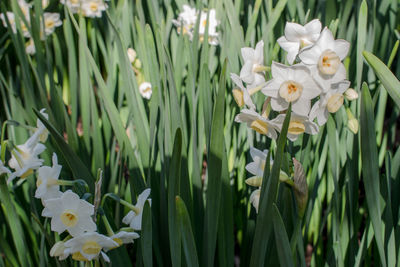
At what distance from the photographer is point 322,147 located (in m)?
1.14

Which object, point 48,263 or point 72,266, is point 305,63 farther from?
point 48,263

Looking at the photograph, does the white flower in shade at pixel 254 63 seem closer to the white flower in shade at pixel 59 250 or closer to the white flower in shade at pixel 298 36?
the white flower in shade at pixel 298 36

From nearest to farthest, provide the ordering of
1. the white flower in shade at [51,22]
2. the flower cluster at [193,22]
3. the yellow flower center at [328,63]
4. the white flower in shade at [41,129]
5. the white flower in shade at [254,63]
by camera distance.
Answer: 1. the yellow flower center at [328,63]
2. the white flower in shade at [254,63]
3. the white flower in shade at [41,129]
4. the flower cluster at [193,22]
5. the white flower in shade at [51,22]

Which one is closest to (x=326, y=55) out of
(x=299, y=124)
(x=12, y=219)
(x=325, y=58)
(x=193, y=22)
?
(x=325, y=58)

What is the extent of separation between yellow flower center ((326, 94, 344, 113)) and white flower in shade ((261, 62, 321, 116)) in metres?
0.03

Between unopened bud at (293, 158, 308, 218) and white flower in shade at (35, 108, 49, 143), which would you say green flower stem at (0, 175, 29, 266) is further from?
unopened bud at (293, 158, 308, 218)

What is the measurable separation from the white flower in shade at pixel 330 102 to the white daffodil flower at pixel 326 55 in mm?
29

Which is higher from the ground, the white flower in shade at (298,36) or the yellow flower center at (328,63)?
the white flower in shade at (298,36)

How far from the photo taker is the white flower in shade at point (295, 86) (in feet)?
2.28

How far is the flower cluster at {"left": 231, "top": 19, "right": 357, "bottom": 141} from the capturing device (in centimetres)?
70

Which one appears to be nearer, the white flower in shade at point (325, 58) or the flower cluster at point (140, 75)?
the white flower in shade at point (325, 58)

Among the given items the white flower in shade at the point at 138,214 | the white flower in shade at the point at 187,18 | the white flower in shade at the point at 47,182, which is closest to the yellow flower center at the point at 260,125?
the white flower in shade at the point at 138,214

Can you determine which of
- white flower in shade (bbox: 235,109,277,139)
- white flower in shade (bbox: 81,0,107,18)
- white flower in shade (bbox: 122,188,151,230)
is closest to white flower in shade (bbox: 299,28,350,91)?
white flower in shade (bbox: 235,109,277,139)

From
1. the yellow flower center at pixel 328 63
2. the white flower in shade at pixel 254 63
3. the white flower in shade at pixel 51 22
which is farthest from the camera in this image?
the white flower in shade at pixel 51 22
